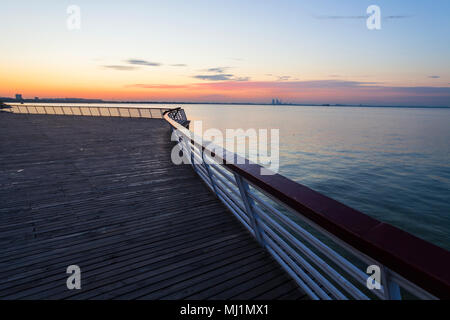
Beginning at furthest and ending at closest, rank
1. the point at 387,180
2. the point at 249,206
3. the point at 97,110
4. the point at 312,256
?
the point at 97,110 < the point at 387,180 < the point at 249,206 < the point at 312,256

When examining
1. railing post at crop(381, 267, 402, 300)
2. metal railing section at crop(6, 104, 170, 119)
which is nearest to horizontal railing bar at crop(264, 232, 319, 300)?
railing post at crop(381, 267, 402, 300)

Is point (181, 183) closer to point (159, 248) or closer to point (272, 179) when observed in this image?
point (159, 248)

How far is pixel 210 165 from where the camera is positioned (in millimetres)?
4094

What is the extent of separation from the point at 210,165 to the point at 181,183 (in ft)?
4.43

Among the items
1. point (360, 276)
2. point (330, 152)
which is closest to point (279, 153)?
point (330, 152)

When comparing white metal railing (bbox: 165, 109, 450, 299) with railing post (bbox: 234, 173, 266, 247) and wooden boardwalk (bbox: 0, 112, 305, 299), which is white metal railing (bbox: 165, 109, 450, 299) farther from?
wooden boardwalk (bbox: 0, 112, 305, 299)

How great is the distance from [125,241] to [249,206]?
170 centimetres

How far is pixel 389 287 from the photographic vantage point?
117 cm

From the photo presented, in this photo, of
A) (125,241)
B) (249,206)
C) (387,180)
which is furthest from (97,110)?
(387,180)

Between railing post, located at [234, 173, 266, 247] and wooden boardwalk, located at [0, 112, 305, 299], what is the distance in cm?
15

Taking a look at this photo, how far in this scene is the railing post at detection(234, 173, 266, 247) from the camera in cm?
260

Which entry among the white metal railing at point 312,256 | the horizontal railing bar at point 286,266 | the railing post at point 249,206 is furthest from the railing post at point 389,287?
the railing post at point 249,206
